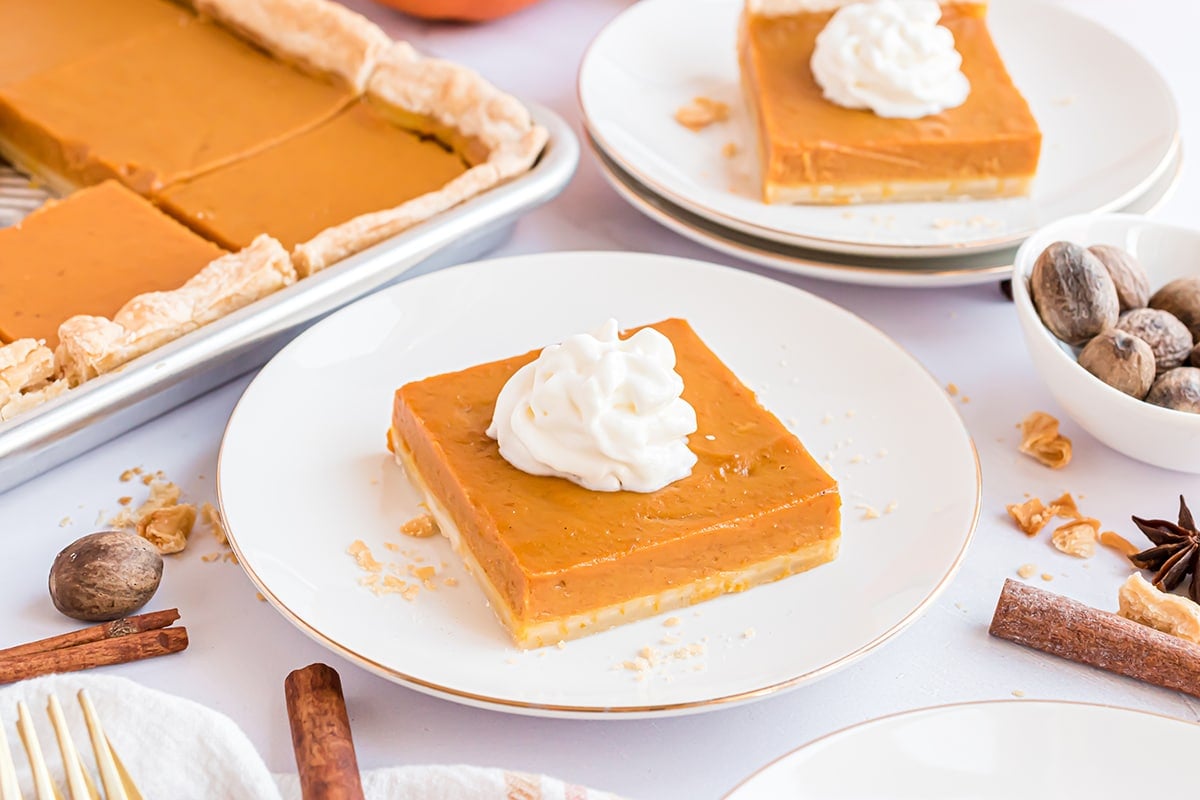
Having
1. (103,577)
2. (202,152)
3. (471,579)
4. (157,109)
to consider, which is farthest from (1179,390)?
(157,109)

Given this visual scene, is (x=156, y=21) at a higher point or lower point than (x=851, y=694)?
higher

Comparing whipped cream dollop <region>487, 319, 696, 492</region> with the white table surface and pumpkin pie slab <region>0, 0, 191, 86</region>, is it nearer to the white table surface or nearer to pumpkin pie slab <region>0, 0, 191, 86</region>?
the white table surface

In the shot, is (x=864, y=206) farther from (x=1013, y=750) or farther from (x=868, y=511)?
(x=1013, y=750)

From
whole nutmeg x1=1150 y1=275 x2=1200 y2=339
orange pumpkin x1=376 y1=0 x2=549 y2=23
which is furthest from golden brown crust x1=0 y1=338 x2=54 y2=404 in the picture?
whole nutmeg x1=1150 y1=275 x2=1200 y2=339

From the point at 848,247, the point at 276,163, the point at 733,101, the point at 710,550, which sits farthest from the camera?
the point at 733,101

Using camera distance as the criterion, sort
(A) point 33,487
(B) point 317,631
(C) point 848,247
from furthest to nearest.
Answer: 1. (C) point 848,247
2. (A) point 33,487
3. (B) point 317,631

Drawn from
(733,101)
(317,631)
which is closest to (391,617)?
(317,631)

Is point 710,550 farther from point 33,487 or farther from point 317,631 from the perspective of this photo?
point 33,487
